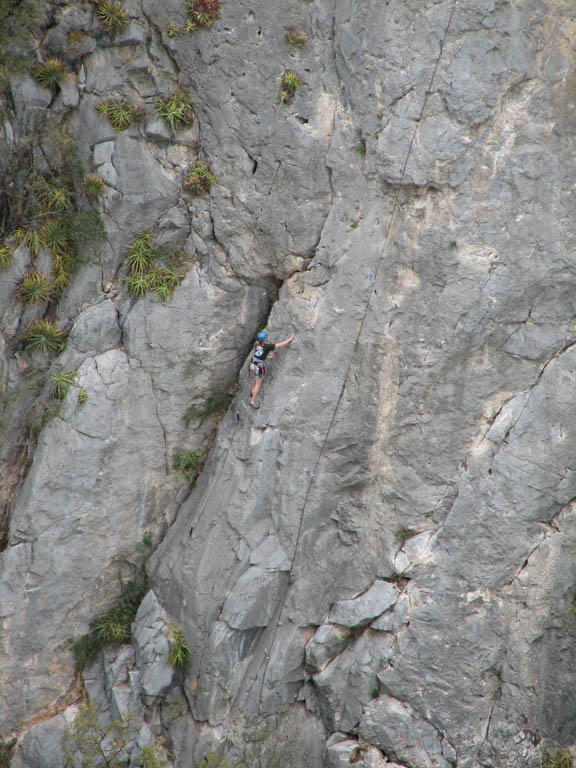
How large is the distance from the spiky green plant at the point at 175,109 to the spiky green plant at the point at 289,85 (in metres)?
2.06

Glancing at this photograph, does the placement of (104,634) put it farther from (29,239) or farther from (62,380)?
(29,239)

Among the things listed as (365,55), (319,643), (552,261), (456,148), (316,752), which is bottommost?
(316,752)

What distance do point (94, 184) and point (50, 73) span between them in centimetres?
246

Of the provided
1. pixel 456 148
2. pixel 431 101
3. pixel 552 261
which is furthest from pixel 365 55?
pixel 552 261

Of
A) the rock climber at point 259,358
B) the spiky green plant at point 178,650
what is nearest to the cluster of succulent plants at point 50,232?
the rock climber at point 259,358

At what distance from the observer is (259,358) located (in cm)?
1333

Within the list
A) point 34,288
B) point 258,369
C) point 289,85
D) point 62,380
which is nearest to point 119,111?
point 289,85

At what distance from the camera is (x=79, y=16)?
13344 mm

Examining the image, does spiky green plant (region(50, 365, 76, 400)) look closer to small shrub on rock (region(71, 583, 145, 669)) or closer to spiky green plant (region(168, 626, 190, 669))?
small shrub on rock (region(71, 583, 145, 669))

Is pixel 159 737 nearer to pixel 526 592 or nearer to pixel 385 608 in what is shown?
pixel 385 608

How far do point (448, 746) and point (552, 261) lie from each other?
31.1ft

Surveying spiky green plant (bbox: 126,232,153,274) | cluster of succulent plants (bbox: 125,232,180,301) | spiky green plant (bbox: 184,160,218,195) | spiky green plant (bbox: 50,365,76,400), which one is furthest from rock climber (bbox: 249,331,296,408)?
spiky green plant (bbox: 50,365,76,400)

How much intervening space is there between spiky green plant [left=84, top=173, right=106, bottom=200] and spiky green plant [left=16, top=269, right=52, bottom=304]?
2.12 metres

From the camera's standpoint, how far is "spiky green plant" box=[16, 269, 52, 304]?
45.7ft
